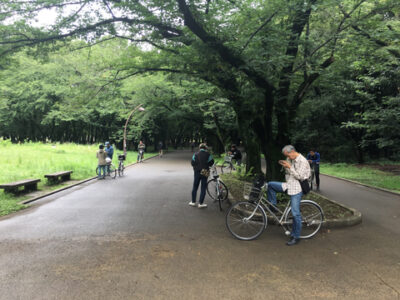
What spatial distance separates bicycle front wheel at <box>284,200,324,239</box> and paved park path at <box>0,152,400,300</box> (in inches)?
10.0

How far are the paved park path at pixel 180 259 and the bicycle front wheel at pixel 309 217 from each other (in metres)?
0.25

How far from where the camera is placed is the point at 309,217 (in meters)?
5.50

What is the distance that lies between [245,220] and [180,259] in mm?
1549

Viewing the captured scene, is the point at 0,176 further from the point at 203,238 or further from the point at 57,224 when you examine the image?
the point at 203,238

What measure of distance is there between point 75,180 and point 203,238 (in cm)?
938

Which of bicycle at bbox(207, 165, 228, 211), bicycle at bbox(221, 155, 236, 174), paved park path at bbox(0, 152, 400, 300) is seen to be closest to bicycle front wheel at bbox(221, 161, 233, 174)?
bicycle at bbox(221, 155, 236, 174)

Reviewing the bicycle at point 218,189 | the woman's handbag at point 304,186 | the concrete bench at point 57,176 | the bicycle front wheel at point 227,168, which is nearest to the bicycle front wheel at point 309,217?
the woman's handbag at point 304,186

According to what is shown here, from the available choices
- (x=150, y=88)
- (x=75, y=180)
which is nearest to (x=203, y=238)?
(x=75, y=180)

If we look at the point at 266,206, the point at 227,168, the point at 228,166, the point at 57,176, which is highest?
the point at 266,206

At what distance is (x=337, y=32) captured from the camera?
7.67 m

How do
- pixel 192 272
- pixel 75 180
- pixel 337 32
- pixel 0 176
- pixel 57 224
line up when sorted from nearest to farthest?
1. pixel 192 272
2. pixel 57 224
3. pixel 337 32
4. pixel 0 176
5. pixel 75 180

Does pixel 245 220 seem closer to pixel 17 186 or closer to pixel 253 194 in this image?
pixel 253 194

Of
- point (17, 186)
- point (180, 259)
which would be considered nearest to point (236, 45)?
point (180, 259)

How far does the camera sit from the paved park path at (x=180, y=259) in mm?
3312
